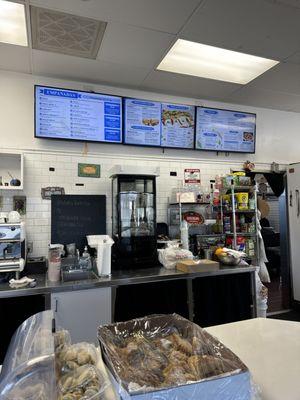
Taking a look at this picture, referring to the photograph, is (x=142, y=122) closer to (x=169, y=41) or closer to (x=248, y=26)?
(x=169, y=41)

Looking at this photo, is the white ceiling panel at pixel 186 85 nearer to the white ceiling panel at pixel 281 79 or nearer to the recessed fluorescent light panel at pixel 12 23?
the white ceiling panel at pixel 281 79

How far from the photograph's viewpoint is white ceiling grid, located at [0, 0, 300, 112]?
2400 millimetres

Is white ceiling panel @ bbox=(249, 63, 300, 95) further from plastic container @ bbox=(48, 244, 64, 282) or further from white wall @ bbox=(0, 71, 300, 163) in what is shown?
plastic container @ bbox=(48, 244, 64, 282)

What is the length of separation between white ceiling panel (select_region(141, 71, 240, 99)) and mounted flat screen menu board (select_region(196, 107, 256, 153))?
0.24 metres

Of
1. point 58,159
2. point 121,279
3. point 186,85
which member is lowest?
point 121,279

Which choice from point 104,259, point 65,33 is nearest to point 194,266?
point 104,259

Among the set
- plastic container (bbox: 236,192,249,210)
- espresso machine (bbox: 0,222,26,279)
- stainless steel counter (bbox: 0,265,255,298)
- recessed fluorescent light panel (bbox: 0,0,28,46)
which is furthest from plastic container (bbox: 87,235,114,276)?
recessed fluorescent light panel (bbox: 0,0,28,46)

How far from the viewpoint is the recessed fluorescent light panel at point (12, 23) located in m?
2.45

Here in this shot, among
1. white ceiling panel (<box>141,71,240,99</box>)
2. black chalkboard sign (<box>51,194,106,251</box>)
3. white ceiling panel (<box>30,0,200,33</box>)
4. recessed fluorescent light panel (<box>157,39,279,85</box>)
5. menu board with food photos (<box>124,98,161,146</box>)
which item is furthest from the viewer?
menu board with food photos (<box>124,98,161,146</box>)

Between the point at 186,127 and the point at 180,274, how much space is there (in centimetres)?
209

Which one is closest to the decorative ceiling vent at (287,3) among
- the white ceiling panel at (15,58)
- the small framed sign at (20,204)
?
the white ceiling panel at (15,58)

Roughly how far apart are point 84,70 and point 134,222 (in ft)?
6.14

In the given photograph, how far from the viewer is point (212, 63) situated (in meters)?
3.39

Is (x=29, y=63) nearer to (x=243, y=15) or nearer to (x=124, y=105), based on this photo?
(x=124, y=105)
